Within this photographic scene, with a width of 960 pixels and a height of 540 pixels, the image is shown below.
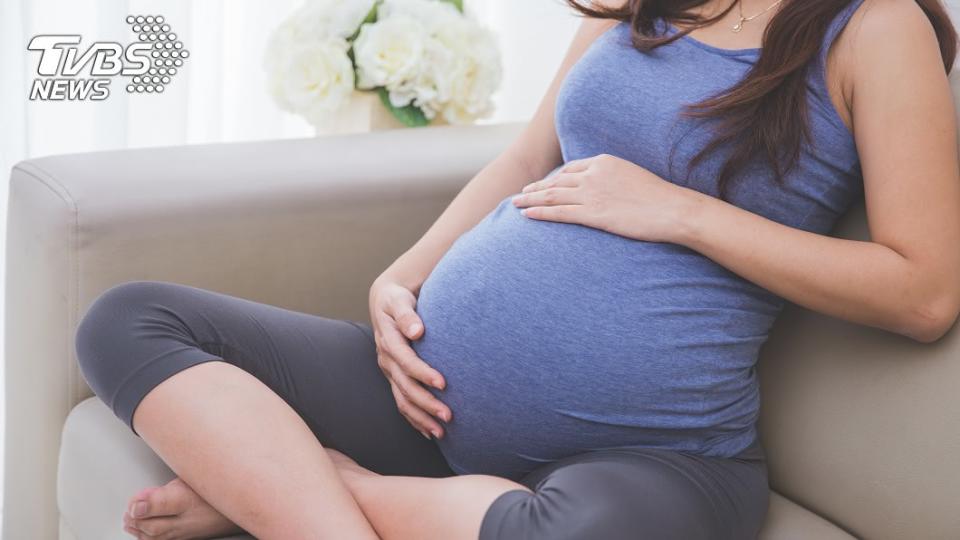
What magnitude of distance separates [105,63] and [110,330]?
3.07 ft

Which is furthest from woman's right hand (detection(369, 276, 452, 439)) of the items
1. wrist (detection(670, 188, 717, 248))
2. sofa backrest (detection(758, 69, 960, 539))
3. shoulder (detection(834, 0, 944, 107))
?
shoulder (detection(834, 0, 944, 107))

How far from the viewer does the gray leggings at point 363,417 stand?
0.91m

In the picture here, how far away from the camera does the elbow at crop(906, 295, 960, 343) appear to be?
102 cm

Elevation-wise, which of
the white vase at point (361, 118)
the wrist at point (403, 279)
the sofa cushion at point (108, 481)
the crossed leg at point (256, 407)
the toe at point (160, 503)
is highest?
the white vase at point (361, 118)

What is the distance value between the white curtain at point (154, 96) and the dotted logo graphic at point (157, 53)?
1 centimetres

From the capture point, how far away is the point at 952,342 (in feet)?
3.46

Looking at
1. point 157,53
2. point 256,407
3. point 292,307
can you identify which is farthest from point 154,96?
point 256,407

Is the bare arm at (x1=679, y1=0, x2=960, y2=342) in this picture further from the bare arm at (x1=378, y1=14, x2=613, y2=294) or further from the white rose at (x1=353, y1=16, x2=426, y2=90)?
the white rose at (x1=353, y1=16, x2=426, y2=90)

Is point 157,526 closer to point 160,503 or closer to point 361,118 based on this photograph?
point 160,503

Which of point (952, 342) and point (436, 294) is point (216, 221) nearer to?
point (436, 294)

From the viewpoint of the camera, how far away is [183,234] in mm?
1322

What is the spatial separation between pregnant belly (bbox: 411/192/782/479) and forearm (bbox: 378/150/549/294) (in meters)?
0.15

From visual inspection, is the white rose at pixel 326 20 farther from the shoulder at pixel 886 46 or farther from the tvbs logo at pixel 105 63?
the shoulder at pixel 886 46

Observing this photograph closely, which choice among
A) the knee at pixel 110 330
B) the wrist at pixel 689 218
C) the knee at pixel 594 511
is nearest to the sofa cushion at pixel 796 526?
the knee at pixel 594 511
